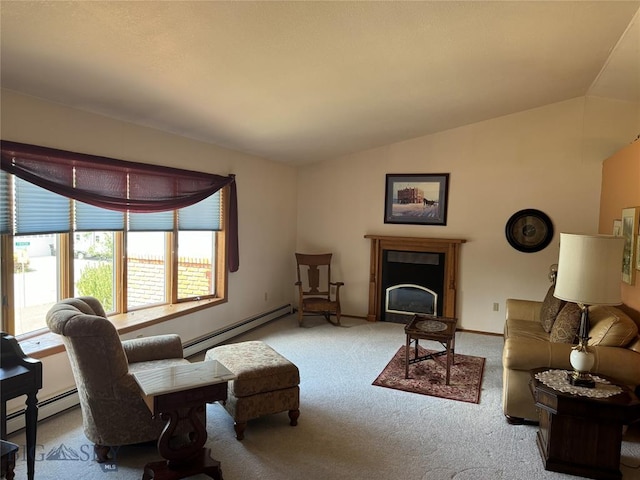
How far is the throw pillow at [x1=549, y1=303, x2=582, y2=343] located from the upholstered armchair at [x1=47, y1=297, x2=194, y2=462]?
116 inches

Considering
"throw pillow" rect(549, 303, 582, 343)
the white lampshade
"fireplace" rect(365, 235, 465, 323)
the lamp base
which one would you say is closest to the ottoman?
the lamp base

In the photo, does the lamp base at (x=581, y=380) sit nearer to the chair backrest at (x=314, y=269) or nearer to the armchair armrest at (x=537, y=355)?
the armchair armrest at (x=537, y=355)

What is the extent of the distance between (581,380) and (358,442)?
4.84ft

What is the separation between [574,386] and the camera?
2.63 m

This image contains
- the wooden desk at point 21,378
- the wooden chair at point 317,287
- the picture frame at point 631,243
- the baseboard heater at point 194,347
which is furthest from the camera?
the wooden chair at point 317,287

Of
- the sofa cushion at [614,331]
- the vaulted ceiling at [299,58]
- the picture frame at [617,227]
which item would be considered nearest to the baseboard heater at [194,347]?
the vaulted ceiling at [299,58]

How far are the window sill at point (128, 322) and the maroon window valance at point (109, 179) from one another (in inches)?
39.3

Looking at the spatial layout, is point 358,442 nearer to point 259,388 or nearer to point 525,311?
point 259,388

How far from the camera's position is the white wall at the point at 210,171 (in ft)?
9.80

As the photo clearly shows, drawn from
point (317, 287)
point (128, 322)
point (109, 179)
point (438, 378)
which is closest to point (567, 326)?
Answer: point (438, 378)

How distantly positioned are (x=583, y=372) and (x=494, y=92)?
2914 millimetres

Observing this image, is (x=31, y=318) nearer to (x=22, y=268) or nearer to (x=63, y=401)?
(x=22, y=268)

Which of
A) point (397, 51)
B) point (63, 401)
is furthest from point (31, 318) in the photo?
point (397, 51)

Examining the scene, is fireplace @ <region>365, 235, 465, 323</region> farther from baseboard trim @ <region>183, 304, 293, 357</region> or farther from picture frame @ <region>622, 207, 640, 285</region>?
picture frame @ <region>622, 207, 640, 285</region>
